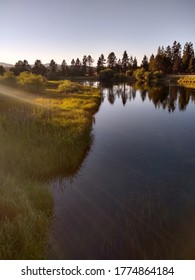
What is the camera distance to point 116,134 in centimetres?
2067

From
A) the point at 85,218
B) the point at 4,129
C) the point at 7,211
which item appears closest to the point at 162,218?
the point at 85,218

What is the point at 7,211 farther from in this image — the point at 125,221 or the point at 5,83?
the point at 5,83

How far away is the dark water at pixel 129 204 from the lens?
7332 millimetres

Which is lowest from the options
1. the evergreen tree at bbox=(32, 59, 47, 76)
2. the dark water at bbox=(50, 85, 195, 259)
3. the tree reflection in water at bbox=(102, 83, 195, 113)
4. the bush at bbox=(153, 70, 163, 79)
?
the dark water at bbox=(50, 85, 195, 259)

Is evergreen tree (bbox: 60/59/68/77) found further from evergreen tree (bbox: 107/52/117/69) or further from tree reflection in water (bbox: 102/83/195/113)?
tree reflection in water (bbox: 102/83/195/113)

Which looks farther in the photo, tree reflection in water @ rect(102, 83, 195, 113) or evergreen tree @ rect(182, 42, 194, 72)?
evergreen tree @ rect(182, 42, 194, 72)

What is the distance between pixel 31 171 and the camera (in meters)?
11.8

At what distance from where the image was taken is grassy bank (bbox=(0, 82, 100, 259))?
6773 mm

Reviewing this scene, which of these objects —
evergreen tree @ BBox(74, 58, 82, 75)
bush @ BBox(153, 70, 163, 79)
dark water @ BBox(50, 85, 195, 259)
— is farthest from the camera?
evergreen tree @ BBox(74, 58, 82, 75)

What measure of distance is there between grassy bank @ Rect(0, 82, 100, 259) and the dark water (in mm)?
548

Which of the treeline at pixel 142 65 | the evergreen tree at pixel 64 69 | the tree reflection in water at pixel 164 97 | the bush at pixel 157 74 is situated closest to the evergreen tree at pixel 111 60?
the treeline at pixel 142 65

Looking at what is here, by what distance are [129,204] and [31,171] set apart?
16.2ft

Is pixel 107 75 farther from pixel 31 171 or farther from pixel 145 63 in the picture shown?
pixel 31 171

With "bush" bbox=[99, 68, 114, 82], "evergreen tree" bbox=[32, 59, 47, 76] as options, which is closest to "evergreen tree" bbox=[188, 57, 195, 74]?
"bush" bbox=[99, 68, 114, 82]
